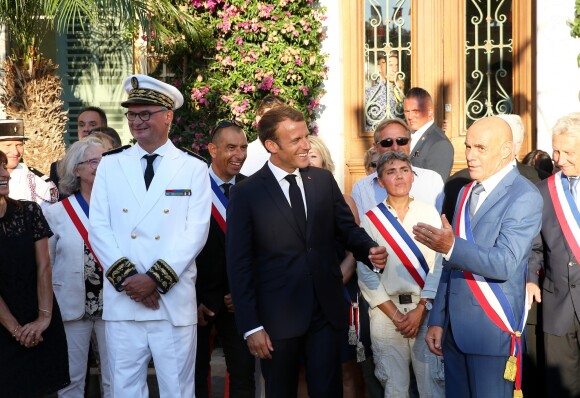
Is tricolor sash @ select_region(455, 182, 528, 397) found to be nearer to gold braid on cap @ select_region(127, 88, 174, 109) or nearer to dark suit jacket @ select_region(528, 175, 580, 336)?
dark suit jacket @ select_region(528, 175, 580, 336)

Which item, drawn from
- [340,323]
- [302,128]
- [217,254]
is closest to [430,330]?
[340,323]

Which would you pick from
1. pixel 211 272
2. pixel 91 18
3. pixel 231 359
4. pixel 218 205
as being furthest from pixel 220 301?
pixel 91 18

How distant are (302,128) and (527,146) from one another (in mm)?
5463

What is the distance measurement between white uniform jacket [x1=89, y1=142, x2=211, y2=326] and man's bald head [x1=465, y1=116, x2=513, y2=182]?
5.34ft

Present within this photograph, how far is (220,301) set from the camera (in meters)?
6.07

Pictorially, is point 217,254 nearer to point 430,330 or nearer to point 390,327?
point 390,327

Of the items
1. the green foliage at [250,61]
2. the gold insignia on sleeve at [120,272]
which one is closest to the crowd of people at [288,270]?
the gold insignia on sleeve at [120,272]

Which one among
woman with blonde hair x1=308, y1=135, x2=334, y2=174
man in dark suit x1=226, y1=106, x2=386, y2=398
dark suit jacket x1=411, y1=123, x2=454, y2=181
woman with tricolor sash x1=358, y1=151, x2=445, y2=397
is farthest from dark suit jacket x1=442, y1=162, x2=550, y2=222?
man in dark suit x1=226, y1=106, x2=386, y2=398

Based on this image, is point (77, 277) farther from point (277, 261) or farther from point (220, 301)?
point (277, 261)

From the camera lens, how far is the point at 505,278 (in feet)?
14.5

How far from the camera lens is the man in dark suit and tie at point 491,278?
4.54m

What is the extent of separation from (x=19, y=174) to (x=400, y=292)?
130 inches

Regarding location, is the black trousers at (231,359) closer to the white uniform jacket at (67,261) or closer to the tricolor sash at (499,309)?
the white uniform jacket at (67,261)

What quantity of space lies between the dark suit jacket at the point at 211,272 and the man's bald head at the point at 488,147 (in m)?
2.04
